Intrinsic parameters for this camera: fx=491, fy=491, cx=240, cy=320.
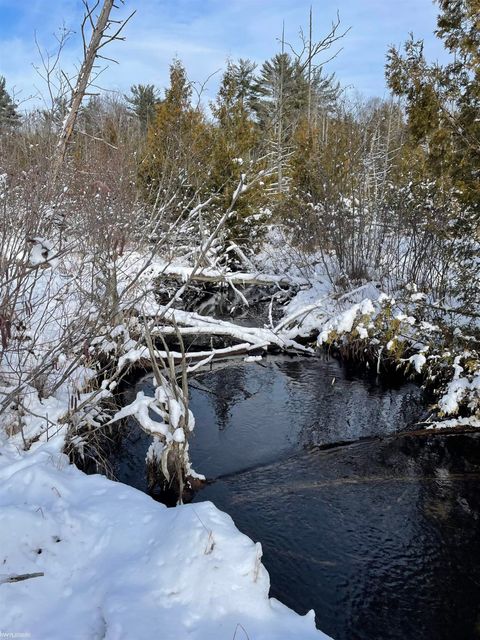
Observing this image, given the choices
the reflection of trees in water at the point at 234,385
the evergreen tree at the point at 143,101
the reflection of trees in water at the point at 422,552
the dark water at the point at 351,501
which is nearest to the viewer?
the reflection of trees in water at the point at 422,552

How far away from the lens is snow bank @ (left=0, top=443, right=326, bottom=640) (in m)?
2.46

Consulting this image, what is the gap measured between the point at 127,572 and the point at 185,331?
6.05m

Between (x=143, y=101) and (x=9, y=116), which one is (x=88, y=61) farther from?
(x=143, y=101)

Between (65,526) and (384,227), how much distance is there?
1047cm

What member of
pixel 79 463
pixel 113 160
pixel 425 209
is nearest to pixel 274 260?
pixel 425 209

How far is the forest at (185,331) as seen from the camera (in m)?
2.75

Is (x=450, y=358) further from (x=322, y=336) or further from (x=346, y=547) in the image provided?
(x=346, y=547)

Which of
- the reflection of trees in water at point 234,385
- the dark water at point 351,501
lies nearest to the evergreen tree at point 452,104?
the dark water at point 351,501

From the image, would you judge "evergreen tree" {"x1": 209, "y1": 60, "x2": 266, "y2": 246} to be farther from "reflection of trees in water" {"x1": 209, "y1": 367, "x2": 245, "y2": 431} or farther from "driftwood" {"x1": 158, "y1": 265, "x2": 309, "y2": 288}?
"reflection of trees in water" {"x1": 209, "y1": 367, "x2": 245, "y2": 431}

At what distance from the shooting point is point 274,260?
51.8 feet

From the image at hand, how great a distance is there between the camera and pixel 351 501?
5.08m

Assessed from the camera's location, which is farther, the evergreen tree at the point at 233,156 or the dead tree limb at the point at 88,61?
the evergreen tree at the point at 233,156

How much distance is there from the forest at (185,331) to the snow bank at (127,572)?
0.04 ft

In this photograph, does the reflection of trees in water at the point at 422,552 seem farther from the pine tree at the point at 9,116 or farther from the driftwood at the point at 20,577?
the pine tree at the point at 9,116
